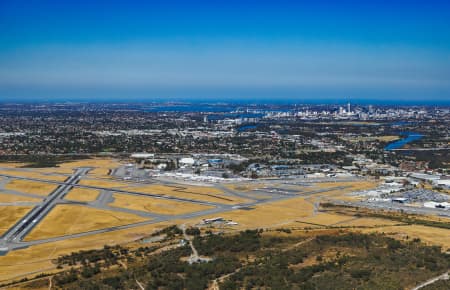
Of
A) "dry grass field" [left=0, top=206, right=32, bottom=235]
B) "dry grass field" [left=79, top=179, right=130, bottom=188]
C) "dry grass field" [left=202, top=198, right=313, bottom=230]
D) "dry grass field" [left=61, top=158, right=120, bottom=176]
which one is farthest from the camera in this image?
"dry grass field" [left=61, top=158, right=120, bottom=176]

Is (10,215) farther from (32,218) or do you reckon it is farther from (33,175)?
(33,175)

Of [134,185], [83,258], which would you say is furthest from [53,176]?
[83,258]

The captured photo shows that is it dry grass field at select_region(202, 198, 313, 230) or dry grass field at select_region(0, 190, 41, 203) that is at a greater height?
dry grass field at select_region(202, 198, 313, 230)

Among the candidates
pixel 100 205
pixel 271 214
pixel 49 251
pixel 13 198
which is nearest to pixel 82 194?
pixel 100 205

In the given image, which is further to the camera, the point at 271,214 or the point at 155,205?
the point at 155,205

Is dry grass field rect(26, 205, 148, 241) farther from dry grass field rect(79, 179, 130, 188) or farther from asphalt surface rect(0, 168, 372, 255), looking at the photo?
dry grass field rect(79, 179, 130, 188)

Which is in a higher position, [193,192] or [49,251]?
[49,251]

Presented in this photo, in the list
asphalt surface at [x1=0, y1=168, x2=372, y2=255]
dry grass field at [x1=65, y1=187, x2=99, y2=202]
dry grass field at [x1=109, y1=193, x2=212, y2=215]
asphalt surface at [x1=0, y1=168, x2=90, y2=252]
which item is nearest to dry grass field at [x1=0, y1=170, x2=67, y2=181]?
asphalt surface at [x1=0, y1=168, x2=372, y2=255]
